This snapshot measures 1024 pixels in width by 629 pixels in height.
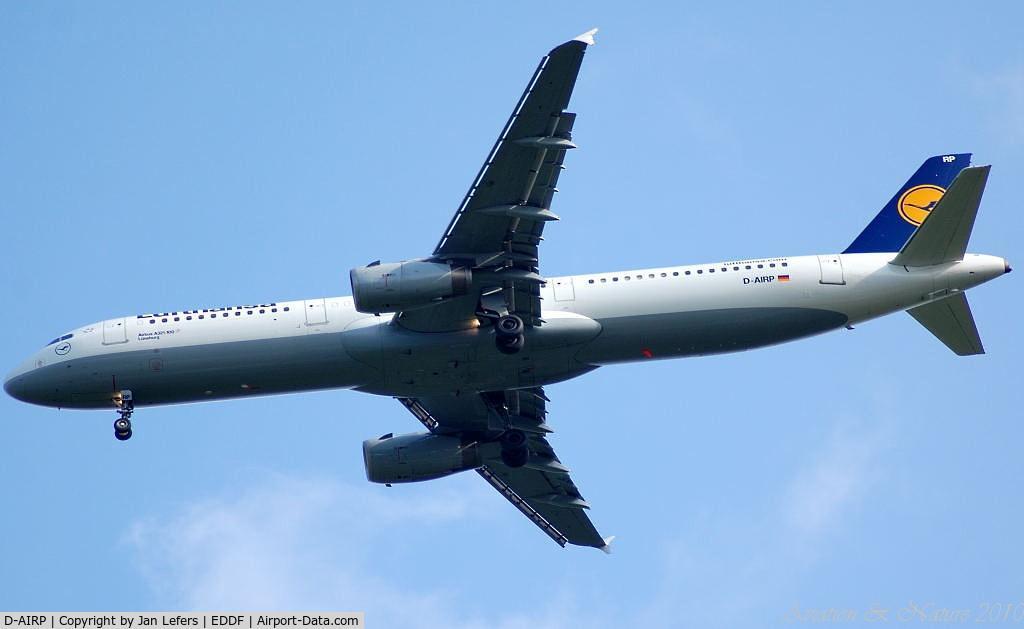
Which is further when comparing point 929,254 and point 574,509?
point 574,509

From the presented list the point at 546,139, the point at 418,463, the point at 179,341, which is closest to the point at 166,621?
the point at 179,341

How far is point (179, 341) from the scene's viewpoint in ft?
180

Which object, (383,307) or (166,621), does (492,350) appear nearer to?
(383,307)

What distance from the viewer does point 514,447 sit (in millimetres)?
60312

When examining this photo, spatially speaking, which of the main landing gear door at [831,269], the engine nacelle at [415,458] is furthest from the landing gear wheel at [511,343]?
the main landing gear door at [831,269]

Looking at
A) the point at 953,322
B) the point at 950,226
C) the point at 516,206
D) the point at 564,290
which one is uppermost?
the point at 516,206

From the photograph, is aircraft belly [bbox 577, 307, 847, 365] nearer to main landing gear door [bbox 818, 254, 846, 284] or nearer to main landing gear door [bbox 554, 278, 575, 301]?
main landing gear door [bbox 818, 254, 846, 284]

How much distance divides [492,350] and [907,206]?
1634 cm

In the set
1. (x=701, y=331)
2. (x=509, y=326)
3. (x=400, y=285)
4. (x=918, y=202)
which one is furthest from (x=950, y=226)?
(x=400, y=285)

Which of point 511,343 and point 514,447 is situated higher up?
point 514,447

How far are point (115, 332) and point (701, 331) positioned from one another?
1997 centimetres

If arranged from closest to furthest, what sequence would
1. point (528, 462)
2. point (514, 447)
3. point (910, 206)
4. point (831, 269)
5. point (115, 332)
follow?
point (831, 269) < point (115, 332) < point (910, 206) < point (514, 447) < point (528, 462)

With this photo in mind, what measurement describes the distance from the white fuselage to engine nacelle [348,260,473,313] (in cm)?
289

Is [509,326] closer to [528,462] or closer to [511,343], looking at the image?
[511,343]
